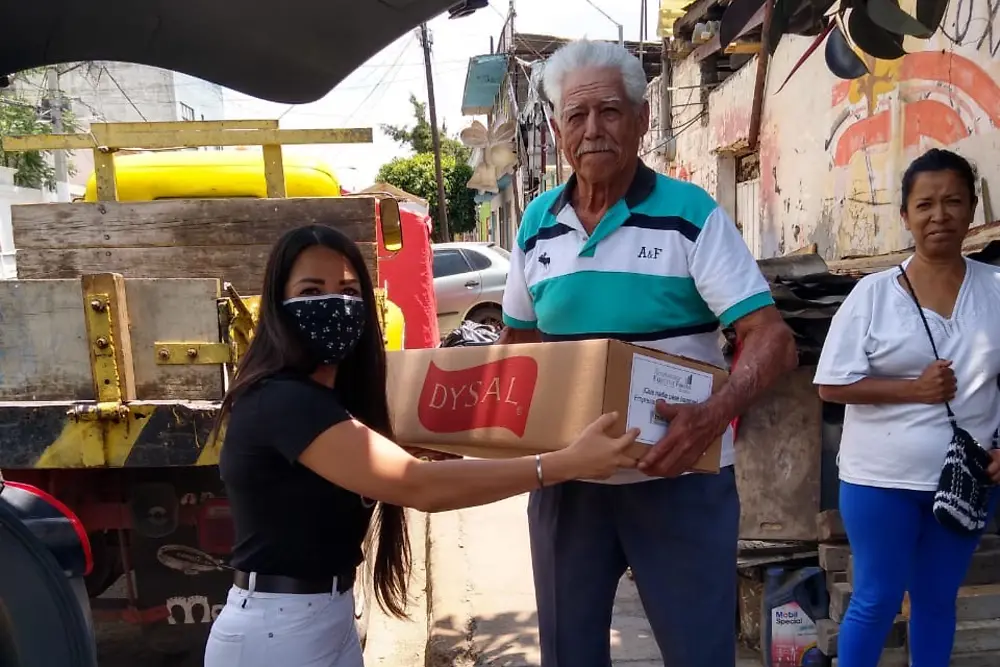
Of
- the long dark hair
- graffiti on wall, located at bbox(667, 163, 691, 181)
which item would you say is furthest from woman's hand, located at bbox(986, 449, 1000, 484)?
graffiti on wall, located at bbox(667, 163, 691, 181)

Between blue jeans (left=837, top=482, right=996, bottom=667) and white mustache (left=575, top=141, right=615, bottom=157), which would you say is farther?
blue jeans (left=837, top=482, right=996, bottom=667)

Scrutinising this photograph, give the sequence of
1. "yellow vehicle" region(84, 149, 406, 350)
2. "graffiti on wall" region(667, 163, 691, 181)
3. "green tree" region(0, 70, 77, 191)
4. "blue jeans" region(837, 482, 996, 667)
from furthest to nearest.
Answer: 1. "green tree" region(0, 70, 77, 191)
2. "graffiti on wall" region(667, 163, 691, 181)
3. "yellow vehicle" region(84, 149, 406, 350)
4. "blue jeans" region(837, 482, 996, 667)

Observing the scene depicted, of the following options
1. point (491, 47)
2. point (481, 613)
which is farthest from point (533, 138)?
point (481, 613)

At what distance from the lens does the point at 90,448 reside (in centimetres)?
263

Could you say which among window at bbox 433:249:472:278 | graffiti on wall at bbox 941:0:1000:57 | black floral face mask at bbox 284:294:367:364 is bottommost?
black floral face mask at bbox 284:294:367:364

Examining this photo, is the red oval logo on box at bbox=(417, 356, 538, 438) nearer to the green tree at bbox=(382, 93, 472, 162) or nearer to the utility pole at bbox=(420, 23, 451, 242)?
the utility pole at bbox=(420, 23, 451, 242)

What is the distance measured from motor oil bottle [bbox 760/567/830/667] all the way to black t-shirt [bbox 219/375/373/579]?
187 cm

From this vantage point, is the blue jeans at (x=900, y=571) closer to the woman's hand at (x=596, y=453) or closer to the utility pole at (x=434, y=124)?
the woman's hand at (x=596, y=453)

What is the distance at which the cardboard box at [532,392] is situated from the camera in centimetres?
155

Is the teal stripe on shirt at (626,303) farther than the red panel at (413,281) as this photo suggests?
No

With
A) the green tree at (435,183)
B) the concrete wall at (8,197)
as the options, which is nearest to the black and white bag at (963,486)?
the concrete wall at (8,197)

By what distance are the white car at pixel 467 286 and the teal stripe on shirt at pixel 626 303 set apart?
9272 millimetres

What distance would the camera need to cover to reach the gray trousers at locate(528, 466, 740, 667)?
1.79 meters

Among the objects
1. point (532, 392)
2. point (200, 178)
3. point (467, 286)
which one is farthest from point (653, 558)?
point (467, 286)
